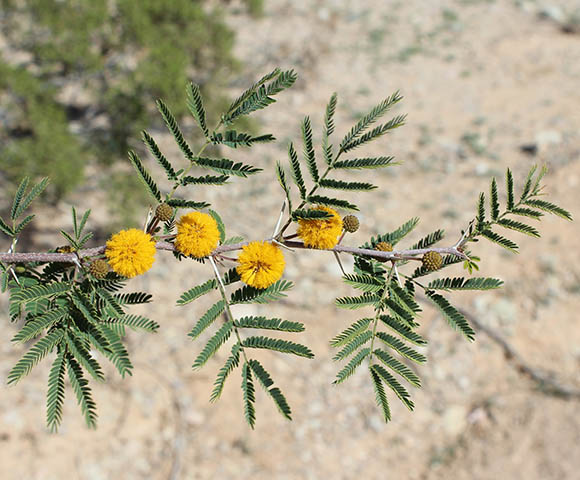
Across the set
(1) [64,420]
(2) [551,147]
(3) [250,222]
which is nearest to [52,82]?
(3) [250,222]

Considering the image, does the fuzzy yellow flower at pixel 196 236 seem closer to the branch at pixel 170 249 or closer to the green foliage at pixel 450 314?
the branch at pixel 170 249

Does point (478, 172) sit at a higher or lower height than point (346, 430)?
higher

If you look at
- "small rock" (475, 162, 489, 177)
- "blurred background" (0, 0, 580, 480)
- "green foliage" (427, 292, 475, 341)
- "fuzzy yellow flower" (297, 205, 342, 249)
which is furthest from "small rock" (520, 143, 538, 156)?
"fuzzy yellow flower" (297, 205, 342, 249)

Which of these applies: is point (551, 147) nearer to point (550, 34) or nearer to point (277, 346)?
point (550, 34)

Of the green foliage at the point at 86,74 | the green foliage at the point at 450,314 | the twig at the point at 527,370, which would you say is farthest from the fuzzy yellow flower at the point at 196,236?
the green foliage at the point at 86,74

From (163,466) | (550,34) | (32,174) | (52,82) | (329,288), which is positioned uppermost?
(550,34)

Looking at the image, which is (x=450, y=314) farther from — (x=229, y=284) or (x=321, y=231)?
(x=229, y=284)
